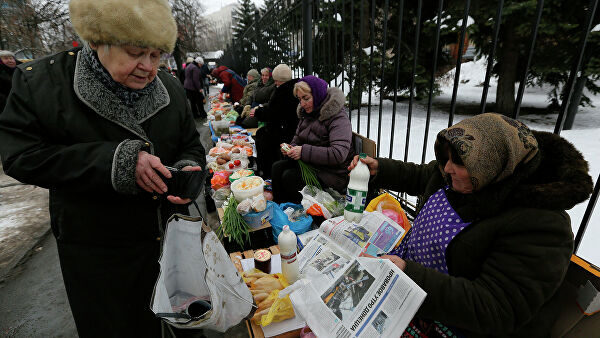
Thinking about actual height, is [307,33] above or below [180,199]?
above

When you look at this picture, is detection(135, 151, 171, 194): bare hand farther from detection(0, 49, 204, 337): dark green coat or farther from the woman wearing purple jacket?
the woman wearing purple jacket

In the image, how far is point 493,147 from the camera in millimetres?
1023

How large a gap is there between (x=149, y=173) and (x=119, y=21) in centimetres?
60

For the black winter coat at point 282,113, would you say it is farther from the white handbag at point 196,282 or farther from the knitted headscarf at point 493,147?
the knitted headscarf at point 493,147

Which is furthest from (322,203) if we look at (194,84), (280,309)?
(194,84)

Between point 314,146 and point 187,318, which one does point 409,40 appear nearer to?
point 314,146

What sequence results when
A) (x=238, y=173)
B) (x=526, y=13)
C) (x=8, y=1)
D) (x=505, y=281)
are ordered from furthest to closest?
(x=8, y=1), (x=526, y=13), (x=238, y=173), (x=505, y=281)

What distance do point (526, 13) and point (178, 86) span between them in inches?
206

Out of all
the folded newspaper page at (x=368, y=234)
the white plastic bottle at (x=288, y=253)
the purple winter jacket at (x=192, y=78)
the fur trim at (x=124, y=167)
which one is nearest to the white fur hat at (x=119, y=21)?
the fur trim at (x=124, y=167)

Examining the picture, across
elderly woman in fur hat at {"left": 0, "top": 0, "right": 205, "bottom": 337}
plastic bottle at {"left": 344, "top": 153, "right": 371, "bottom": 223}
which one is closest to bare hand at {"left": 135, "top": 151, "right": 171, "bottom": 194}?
elderly woman in fur hat at {"left": 0, "top": 0, "right": 205, "bottom": 337}

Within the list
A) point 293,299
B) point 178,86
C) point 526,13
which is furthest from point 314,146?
point 526,13

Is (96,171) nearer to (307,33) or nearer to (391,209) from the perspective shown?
(391,209)

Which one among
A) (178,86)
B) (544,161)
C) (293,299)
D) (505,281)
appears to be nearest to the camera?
(505,281)

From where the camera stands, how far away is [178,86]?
1632 millimetres
